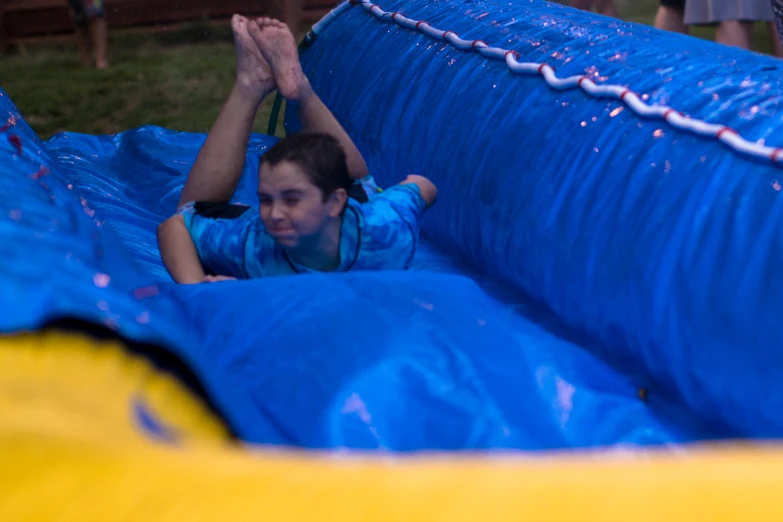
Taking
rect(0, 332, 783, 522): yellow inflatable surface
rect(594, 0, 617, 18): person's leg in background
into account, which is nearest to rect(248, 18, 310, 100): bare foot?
rect(0, 332, 783, 522): yellow inflatable surface

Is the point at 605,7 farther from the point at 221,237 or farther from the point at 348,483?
the point at 348,483

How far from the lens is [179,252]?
52.4 inches

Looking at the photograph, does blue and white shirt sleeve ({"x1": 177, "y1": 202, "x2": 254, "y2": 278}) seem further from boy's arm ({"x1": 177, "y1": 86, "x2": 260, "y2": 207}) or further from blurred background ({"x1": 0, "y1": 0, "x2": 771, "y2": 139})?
blurred background ({"x1": 0, "y1": 0, "x2": 771, "y2": 139})

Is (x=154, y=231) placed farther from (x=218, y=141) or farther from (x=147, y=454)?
(x=147, y=454)

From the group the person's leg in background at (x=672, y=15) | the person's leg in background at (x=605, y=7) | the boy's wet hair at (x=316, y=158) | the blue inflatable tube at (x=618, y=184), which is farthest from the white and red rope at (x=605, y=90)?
the person's leg in background at (x=605, y=7)

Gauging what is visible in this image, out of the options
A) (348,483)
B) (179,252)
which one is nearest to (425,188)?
(179,252)

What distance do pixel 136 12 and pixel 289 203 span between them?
11.8 ft

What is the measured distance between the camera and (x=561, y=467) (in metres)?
0.43

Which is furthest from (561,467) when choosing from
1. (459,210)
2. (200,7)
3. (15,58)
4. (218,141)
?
(200,7)

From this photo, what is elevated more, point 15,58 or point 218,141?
point 218,141

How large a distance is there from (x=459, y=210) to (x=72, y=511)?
1.04 meters

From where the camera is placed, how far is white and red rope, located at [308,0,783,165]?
0.94m

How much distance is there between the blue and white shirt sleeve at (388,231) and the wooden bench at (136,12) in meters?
2.96

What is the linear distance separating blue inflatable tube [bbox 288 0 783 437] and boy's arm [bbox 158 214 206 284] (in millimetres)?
422
